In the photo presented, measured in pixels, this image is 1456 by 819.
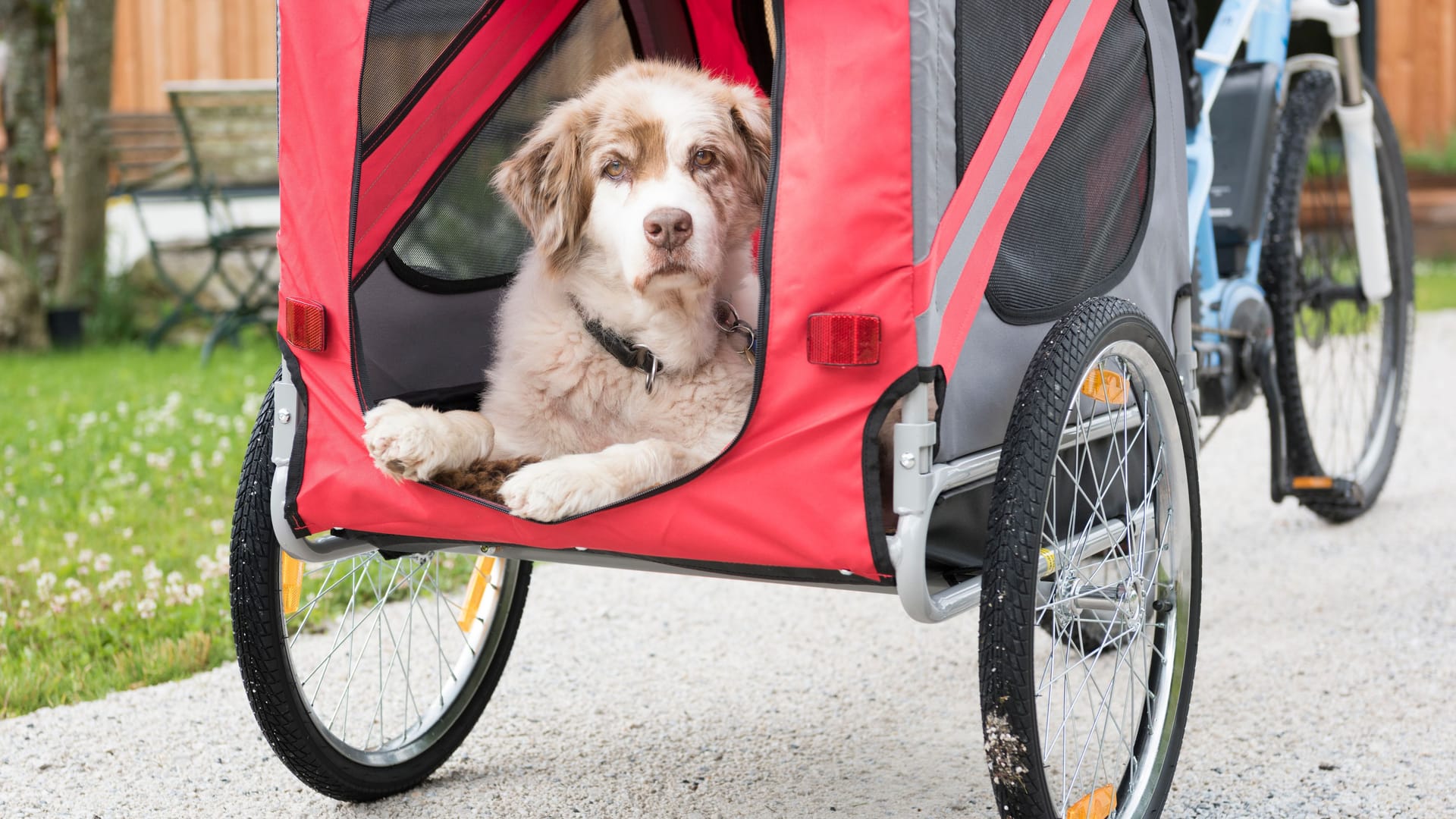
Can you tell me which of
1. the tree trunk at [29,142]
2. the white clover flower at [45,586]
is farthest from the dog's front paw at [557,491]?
the tree trunk at [29,142]

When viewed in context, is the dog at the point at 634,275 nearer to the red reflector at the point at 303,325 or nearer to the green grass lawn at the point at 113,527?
the red reflector at the point at 303,325

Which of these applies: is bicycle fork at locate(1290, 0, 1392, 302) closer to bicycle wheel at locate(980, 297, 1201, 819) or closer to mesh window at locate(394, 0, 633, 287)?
bicycle wheel at locate(980, 297, 1201, 819)

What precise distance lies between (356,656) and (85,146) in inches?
258

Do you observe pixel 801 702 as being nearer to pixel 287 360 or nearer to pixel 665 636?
pixel 665 636

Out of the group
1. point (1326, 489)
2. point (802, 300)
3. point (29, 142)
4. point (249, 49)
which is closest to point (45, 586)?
point (802, 300)

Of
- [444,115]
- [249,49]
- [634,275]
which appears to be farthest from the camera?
[249,49]

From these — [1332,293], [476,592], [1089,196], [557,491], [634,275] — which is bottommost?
[476,592]

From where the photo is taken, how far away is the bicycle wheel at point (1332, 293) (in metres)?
4.25

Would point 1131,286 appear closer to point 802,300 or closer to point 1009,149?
point 1009,149

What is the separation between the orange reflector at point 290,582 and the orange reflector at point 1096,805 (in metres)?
1.48

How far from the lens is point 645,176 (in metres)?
2.60

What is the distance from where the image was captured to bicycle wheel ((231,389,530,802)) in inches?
98.7

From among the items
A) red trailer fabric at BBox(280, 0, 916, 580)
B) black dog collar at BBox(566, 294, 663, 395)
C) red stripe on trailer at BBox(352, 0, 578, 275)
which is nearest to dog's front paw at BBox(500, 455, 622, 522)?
red trailer fabric at BBox(280, 0, 916, 580)

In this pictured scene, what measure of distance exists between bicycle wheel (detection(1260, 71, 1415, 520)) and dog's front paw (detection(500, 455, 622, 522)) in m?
2.85
